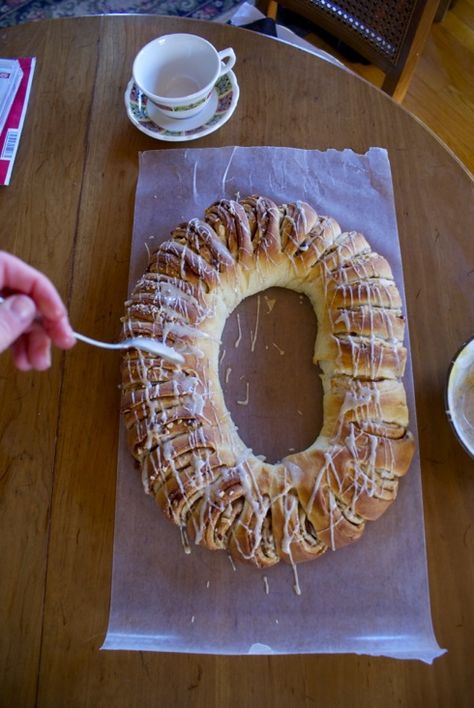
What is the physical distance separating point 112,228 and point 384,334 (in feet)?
2.14

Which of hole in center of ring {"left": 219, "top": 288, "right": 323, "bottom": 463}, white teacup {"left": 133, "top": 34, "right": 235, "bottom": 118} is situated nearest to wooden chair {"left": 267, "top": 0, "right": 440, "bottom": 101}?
white teacup {"left": 133, "top": 34, "right": 235, "bottom": 118}

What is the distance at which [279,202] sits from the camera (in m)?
1.28

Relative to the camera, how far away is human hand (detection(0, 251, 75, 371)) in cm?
77

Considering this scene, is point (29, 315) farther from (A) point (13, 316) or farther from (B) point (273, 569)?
(B) point (273, 569)

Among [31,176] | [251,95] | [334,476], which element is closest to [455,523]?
[334,476]

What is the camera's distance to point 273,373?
1145 mm

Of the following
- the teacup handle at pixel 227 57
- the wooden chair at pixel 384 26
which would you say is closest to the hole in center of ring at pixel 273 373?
the teacup handle at pixel 227 57

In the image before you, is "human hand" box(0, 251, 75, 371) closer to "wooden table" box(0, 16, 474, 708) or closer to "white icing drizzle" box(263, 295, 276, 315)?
"wooden table" box(0, 16, 474, 708)

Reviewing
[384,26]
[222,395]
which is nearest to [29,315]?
[222,395]

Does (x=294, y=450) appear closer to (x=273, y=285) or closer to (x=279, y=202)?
(x=273, y=285)

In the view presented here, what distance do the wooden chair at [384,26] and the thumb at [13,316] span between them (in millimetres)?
1142

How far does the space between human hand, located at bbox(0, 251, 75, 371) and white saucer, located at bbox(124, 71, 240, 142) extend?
62 cm

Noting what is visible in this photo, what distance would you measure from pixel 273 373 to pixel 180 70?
760 millimetres

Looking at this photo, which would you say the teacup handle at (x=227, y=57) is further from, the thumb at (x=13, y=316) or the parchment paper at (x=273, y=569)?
the thumb at (x=13, y=316)
